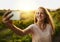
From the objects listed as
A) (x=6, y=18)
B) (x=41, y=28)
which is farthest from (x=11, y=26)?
(x=41, y=28)

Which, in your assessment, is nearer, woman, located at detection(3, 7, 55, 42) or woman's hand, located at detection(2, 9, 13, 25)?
woman's hand, located at detection(2, 9, 13, 25)

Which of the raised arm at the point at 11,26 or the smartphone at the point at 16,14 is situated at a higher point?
the smartphone at the point at 16,14

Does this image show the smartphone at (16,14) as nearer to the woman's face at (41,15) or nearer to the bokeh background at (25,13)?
the bokeh background at (25,13)

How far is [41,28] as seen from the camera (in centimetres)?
178

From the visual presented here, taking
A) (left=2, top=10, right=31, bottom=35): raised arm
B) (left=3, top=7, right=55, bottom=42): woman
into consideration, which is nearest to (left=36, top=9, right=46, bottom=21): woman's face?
(left=3, top=7, right=55, bottom=42): woman

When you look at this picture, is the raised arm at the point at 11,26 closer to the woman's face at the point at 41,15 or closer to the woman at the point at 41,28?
the woman at the point at 41,28

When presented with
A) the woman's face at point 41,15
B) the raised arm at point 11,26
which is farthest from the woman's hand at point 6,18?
the woman's face at point 41,15

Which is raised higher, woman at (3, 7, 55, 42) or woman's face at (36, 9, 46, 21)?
woman's face at (36, 9, 46, 21)

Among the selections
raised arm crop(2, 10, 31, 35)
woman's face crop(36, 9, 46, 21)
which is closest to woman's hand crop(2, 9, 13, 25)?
raised arm crop(2, 10, 31, 35)

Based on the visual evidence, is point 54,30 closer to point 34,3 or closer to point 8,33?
point 34,3

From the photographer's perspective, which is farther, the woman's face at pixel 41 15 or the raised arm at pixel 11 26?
the woman's face at pixel 41 15

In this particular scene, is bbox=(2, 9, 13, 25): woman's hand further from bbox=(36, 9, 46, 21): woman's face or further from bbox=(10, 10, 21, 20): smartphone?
bbox=(36, 9, 46, 21): woman's face

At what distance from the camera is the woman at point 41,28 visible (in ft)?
5.77

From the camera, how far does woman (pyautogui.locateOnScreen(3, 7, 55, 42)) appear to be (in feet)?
5.77
